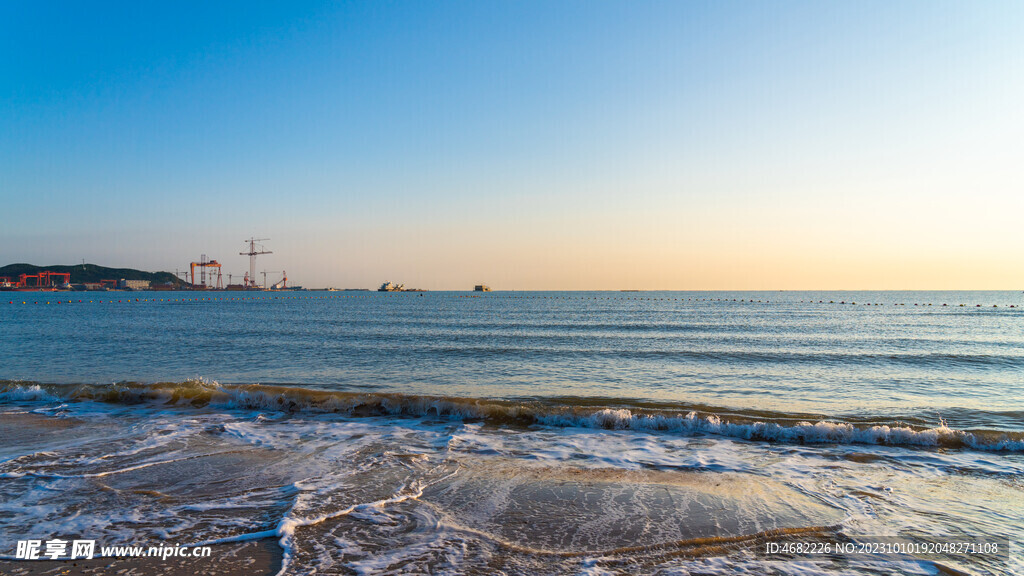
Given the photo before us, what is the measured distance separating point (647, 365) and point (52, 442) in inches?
815

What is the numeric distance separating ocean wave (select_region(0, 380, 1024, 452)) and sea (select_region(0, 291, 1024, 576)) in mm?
63

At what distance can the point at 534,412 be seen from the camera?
535 inches

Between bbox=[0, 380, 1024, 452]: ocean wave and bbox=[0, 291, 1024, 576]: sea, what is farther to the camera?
bbox=[0, 380, 1024, 452]: ocean wave

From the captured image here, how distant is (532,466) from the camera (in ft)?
30.8

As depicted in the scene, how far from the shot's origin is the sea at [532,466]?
607cm

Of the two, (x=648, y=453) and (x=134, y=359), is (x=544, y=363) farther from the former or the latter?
(x=134, y=359)

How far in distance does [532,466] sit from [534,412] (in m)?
4.21

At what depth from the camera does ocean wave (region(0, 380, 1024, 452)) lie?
11.5m

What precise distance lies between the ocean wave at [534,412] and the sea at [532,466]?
63 millimetres

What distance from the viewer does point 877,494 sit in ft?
26.5

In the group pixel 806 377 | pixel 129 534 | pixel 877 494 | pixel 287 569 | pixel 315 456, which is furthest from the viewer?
pixel 806 377

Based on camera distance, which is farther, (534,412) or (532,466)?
(534,412)

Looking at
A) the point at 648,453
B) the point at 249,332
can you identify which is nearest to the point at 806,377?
the point at 648,453

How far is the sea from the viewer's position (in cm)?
607
